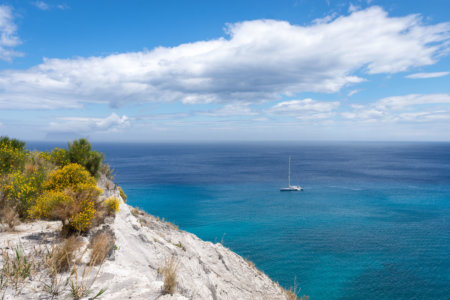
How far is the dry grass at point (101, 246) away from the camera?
737 centimetres

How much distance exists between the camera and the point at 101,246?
767 centimetres

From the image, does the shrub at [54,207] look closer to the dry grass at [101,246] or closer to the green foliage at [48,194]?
the green foliage at [48,194]

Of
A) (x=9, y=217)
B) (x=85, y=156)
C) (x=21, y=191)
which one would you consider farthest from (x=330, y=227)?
(x=9, y=217)

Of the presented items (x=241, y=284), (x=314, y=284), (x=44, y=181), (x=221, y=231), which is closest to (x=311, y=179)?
(x=221, y=231)

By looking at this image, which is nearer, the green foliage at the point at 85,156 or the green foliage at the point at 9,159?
the green foliage at the point at 9,159

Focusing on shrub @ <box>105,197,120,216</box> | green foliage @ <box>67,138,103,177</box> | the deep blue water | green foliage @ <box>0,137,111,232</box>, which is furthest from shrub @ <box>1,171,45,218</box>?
the deep blue water

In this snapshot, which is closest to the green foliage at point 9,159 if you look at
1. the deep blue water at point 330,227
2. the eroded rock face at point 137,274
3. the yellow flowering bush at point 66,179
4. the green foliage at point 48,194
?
the green foliage at point 48,194

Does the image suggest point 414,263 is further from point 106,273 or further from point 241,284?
point 106,273

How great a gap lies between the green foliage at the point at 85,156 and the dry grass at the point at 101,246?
33.2 feet

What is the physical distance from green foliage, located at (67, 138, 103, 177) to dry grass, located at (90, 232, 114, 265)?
33.2 ft

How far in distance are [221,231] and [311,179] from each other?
60.0 metres

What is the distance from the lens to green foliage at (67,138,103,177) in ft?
55.2

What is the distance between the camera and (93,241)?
8039mm

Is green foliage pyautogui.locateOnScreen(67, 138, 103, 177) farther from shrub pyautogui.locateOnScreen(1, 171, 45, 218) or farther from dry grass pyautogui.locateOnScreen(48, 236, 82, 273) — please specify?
dry grass pyautogui.locateOnScreen(48, 236, 82, 273)
